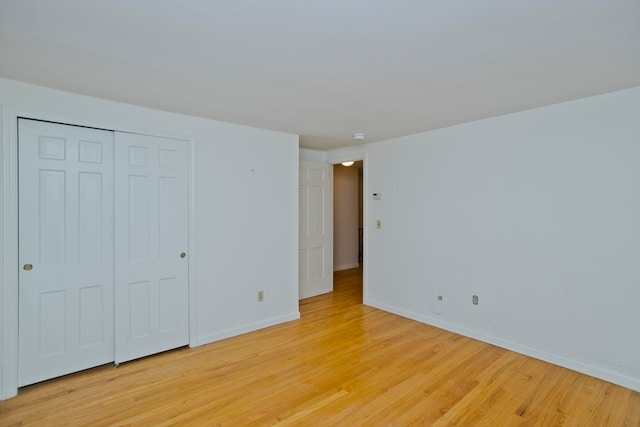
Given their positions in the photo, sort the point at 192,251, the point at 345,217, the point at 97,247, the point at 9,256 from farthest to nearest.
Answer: the point at 345,217 → the point at 192,251 → the point at 97,247 → the point at 9,256

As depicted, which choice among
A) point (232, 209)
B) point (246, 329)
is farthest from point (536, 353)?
point (232, 209)

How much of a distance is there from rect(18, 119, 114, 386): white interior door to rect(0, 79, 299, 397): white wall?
0.81 ft

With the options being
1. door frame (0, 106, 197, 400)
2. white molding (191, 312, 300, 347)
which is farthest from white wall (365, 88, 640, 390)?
door frame (0, 106, 197, 400)

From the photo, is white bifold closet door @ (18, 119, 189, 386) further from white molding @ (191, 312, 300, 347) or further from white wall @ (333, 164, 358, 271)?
white wall @ (333, 164, 358, 271)

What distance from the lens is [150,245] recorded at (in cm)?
306

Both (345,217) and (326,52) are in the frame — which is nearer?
(326,52)

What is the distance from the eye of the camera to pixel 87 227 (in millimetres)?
2750

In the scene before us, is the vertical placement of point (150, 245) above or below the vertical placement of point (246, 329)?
above

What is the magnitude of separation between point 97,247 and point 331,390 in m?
2.36

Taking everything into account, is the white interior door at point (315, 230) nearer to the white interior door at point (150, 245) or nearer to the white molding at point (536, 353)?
the white molding at point (536, 353)

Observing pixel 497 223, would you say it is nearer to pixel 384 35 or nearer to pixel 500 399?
pixel 500 399

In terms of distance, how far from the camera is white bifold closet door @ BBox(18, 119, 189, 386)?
8.25ft

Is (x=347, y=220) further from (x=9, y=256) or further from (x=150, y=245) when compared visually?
(x=9, y=256)

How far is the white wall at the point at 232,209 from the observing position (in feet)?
9.45
